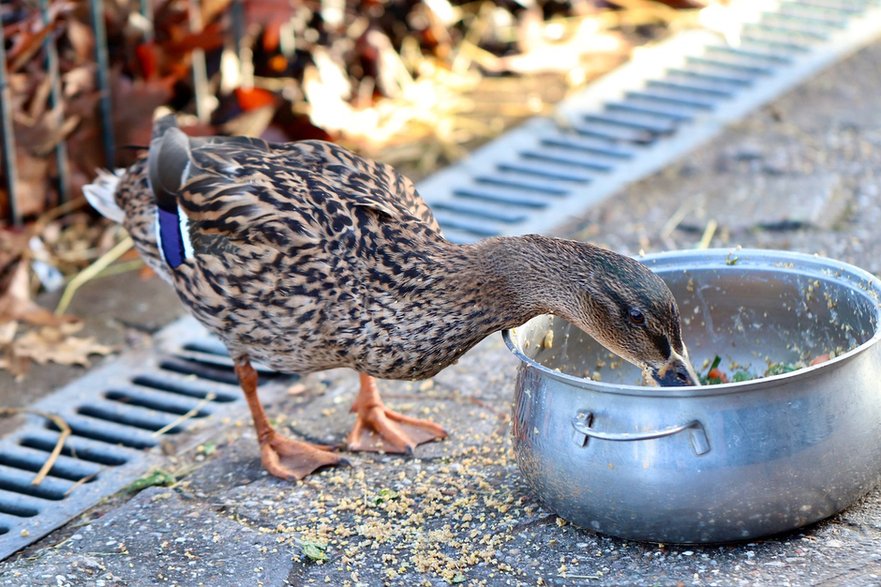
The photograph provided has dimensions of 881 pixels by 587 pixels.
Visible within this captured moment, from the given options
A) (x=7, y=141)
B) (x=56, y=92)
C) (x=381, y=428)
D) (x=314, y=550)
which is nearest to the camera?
(x=314, y=550)

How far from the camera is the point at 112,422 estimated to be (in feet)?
14.0

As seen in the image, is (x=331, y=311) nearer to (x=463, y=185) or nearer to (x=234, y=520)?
(x=234, y=520)

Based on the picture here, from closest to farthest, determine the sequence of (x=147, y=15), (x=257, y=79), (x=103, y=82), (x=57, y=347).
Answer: (x=57, y=347)
(x=103, y=82)
(x=147, y=15)
(x=257, y=79)

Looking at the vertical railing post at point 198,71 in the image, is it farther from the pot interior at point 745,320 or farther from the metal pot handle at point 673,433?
the metal pot handle at point 673,433

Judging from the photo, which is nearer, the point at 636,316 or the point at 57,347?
the point at 636,316

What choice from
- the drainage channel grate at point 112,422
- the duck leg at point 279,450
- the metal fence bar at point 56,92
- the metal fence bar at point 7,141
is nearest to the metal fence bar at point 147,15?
the metal fence bar at point 56,92

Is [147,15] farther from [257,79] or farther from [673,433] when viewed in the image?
[673,433]

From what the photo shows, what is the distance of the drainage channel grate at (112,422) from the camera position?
3.76 meters

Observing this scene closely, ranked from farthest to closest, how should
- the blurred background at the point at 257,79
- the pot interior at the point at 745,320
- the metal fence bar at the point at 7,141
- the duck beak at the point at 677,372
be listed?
1. the blurred background at the point at 257,79
2. the metal fence bar at the point at 7,141
3. the pot interior at the point at 745,320
4. the duck beak at the point at 677,372

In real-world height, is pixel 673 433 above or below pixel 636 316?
below

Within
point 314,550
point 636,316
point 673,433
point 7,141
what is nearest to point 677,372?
point 636,316

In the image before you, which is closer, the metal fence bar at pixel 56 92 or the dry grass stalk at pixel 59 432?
the dry grass stalk at pixel 59 432

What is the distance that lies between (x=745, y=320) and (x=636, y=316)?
72cm

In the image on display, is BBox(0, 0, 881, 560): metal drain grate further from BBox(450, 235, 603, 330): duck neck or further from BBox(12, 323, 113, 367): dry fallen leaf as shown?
BBox(450, 235, 603, 330): duck neck
